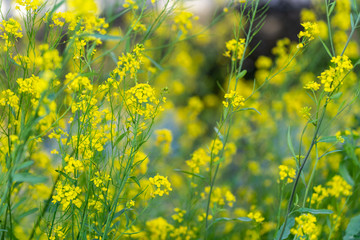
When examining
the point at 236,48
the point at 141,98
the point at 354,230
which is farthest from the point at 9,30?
the point at 354,230

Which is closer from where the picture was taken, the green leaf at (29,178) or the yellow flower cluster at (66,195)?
the green leaf at (29,178)

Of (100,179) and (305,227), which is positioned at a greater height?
(100,179)

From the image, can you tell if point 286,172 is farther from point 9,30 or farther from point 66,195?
point 9,30

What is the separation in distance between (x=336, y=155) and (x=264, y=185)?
59cm

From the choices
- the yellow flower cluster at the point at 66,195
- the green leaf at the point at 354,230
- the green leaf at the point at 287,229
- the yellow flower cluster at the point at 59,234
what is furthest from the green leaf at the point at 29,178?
the green leaf at the point at 354,230

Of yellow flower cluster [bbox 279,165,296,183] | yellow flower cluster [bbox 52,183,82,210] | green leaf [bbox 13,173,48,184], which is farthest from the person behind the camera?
yellow flower cluster [bbox 279,165,296,183]

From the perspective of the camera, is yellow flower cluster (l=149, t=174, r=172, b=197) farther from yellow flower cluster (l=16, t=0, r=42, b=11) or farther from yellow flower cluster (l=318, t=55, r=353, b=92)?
yellow flower cluster (l=16, t=0, r=42, b=11)

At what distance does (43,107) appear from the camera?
945 mm

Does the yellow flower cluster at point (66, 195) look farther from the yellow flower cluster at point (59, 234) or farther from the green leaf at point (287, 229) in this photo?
the green leaf at point (287, 229)

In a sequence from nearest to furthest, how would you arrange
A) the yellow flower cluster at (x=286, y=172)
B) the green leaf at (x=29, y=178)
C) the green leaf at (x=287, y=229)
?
the green leaf at (x=29, y=178) → the green leaf at (x=287, y=229) → the yellow flower cluster at (x=286, y=172)

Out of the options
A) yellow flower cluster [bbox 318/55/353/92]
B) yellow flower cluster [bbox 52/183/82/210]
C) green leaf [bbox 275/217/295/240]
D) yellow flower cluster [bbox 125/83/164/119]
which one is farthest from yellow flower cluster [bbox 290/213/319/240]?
yellow flower cluster [bbox 52/183/82/210]

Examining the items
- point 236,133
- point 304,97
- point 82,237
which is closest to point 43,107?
point 82,237

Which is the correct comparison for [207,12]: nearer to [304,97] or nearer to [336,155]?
[304,97]

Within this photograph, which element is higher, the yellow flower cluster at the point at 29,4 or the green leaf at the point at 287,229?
the yellow flower cluster at the point at 29,4
